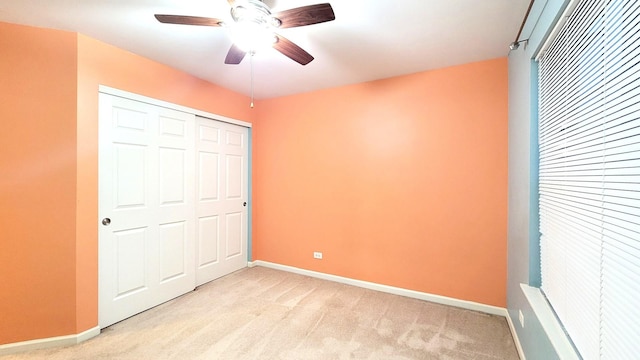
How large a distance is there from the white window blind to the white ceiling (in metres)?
0.67

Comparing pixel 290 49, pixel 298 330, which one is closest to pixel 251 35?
pixel 290 49

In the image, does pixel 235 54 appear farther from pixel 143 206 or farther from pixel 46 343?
pixel 46 343

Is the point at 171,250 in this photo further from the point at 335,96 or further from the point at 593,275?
the point at 593,275

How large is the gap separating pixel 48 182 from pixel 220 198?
1610 mm

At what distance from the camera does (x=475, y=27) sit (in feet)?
6.22

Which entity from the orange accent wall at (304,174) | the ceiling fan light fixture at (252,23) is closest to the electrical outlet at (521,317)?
the orange accent wall at (304,174)

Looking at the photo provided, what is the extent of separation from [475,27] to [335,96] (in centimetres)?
163

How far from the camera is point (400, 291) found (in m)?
2.81

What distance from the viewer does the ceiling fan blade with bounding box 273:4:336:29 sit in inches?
52.1

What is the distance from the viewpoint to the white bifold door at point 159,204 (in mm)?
2217

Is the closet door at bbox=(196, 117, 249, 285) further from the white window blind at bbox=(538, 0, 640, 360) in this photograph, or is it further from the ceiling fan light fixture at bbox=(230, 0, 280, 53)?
the white window blind at bbox=(538, 0, 640, 360)

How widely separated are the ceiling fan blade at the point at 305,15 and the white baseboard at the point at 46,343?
281 centimetres

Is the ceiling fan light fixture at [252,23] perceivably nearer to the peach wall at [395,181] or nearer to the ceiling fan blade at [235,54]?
the ceiling fan blade at [235,54]

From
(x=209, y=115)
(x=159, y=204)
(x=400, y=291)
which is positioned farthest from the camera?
(x=209, y=115)
